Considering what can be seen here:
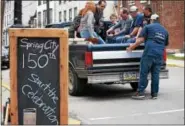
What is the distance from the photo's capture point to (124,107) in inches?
361

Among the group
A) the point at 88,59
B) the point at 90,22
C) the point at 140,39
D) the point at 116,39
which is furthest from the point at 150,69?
the point at 90,22

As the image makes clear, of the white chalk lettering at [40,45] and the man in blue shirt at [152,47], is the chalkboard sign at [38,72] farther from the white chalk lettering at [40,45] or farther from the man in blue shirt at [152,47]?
the man in blue shirt at [152,47]

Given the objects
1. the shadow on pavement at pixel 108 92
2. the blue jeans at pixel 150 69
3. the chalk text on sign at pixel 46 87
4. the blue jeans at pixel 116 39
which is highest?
the blue jeans at pixel 116 39

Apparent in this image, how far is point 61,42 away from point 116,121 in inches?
111

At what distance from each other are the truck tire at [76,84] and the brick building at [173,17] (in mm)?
14156

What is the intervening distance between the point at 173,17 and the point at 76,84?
16.1 metres

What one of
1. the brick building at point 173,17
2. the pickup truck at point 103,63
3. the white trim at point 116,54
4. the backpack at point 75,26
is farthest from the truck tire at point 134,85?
the brick building at point 173,17

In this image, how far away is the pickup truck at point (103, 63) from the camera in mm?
9719

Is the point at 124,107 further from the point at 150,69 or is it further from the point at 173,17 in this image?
the point at 173,17

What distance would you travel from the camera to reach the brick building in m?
25.0

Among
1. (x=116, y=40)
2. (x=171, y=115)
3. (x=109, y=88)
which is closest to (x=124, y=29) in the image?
(x=116, y=40)

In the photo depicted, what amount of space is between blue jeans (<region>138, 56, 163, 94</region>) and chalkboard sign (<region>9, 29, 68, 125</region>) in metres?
4.39

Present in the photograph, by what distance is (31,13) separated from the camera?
4919 centimetres

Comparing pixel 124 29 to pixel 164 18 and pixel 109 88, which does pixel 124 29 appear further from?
pixel 164 18
